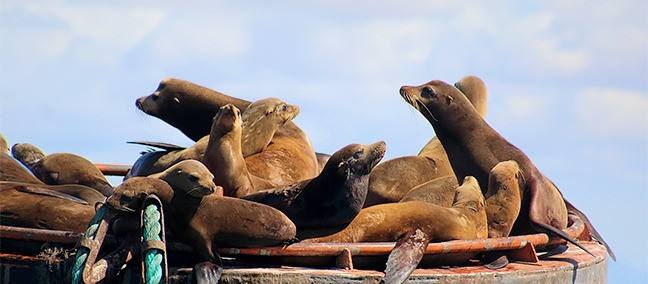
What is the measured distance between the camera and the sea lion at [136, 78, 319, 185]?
26.8 feet

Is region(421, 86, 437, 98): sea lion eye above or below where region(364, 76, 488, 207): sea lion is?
above

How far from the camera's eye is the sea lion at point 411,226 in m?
5.96

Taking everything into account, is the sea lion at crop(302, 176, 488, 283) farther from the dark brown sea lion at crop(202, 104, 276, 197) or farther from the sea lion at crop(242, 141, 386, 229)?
the dark brown sea lion at crop(202, 104, 276, 197)

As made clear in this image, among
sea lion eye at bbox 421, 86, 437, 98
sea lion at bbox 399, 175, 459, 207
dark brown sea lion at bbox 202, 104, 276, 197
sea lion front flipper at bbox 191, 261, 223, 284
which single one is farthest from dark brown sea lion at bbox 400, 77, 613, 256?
sea lion front flipper at bbox 191, 261, 223, 284

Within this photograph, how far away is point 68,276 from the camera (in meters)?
5.63

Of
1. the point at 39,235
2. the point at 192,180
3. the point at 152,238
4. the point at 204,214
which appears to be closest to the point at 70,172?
the point at 39,235

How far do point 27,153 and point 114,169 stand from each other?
0.79m

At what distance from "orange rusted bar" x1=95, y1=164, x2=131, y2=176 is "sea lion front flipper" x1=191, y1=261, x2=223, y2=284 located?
3.98 metres

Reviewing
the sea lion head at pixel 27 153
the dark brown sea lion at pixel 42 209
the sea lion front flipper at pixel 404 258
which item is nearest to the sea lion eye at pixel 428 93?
the sea lion front flipper at pixel 404 258

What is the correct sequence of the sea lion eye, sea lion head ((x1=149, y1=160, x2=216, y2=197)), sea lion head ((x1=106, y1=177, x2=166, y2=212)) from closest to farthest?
sea lion head ((x1=106, y1=177, x2=166, y2=212)) → sea lion head ((x1=149, y1=160, x2=216, y2=197)) → the sea lion eye

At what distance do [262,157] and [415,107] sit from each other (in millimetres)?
1355

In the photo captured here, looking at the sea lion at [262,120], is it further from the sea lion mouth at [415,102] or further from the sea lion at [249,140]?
the sea lion mouth at [415,102]

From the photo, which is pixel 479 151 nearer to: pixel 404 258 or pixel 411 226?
pixel 411 226

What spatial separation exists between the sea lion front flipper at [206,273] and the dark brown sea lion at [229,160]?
165 centimetres
